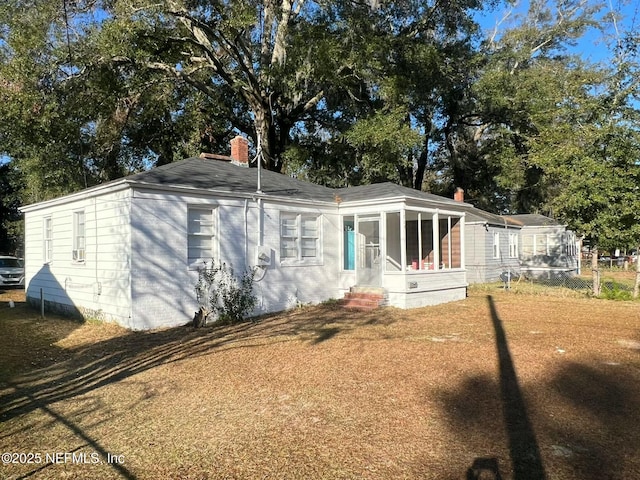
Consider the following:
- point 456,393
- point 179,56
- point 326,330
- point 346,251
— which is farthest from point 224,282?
point 179,56

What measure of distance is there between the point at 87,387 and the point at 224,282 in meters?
5.56

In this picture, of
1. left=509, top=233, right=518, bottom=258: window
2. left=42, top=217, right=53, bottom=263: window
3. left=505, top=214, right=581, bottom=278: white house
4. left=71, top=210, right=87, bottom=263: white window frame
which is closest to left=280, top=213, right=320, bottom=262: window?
left=71, top=210, right=87, bottom=263: white window frame

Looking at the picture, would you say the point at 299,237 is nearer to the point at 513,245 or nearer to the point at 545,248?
the point at 513,245

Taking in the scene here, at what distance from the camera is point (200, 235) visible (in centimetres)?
1155

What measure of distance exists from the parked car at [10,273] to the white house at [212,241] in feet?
19.0

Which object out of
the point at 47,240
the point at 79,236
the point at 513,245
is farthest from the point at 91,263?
the point at 513,245

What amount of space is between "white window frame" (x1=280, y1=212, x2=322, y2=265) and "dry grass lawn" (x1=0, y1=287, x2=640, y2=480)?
3743 mm

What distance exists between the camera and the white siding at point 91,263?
10539 millimetres

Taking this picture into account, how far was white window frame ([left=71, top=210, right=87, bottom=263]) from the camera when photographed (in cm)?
1250

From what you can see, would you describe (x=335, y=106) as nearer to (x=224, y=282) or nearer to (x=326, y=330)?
(x=224, y=282)

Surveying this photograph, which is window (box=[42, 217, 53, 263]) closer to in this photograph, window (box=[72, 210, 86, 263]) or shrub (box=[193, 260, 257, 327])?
window (box=[72, 210, 86, 263])

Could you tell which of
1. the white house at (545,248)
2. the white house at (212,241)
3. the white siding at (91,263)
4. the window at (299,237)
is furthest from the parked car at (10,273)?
the white house at (545,248)

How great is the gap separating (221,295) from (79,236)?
4.40m

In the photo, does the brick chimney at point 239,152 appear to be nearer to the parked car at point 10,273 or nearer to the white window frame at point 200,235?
the white window frame at point 200,235
